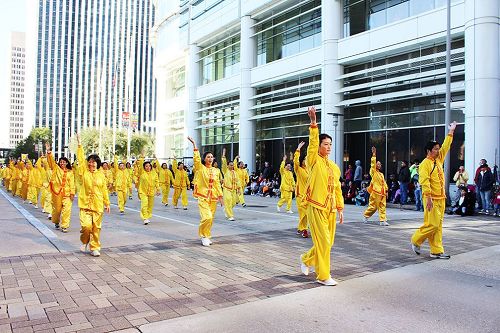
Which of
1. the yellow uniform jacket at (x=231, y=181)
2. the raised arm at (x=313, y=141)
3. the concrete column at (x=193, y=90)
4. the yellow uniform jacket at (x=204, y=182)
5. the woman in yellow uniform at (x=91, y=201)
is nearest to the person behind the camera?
the raised arm at (x=313, y=141)

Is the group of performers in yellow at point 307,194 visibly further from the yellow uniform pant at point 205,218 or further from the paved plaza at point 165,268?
the paved plaza at point 165,268

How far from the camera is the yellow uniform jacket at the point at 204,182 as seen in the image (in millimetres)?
8836

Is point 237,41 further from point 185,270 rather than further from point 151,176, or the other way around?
point 185,270

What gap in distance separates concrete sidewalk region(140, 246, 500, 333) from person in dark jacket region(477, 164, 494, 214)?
9615 mm

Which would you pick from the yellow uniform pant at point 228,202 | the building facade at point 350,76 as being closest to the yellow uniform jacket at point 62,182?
the yellow uniform pant at point 228,202

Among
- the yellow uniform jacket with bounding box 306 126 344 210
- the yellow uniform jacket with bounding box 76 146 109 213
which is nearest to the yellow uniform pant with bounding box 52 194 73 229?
the yellow uniform jacket with bounding box 76 146 109 213

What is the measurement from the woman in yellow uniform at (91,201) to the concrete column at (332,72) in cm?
1719

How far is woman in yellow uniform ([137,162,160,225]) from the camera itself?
39.9ft

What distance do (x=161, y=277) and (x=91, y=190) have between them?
2588 millimetres

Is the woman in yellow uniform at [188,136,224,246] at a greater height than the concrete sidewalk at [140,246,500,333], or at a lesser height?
greater

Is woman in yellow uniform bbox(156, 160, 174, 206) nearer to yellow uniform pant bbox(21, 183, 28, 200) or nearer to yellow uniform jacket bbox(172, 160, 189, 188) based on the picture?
yellow uniform jacket bbox(172, 160, 189, 188)

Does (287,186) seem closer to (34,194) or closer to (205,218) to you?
(205,218)

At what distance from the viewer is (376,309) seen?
4.75 meters

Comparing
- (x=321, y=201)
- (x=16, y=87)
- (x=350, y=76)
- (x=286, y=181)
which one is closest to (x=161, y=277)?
(x=321, y=201)
